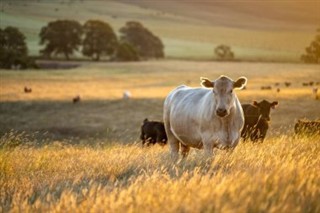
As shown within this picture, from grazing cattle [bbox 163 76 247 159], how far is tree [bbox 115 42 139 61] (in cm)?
7008

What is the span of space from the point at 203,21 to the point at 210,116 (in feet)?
465

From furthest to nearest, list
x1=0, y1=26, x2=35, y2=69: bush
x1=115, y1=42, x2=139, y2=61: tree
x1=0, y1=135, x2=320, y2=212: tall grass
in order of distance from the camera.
Answer: x1=115, y1=42, x2=139, y2=61: tree, x1=0, y1=26, x2=35, y2=69: bush, x1=0, y1=135, x2=320, y2=212: tall grass

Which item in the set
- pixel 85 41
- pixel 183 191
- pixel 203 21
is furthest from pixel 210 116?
pixel 203 21

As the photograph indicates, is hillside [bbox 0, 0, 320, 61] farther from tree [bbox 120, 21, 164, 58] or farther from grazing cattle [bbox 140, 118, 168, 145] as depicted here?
grazing cattle [bbox 140, 118, 168, 145]

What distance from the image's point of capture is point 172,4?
160 m

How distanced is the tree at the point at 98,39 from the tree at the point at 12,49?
18.9m

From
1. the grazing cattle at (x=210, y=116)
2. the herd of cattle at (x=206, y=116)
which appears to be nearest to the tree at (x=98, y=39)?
the herd of cattle at (x=206, y=116)

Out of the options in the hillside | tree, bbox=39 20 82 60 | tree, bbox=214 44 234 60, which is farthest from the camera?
tree, bbox=214 44 234 60

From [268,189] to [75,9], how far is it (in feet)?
387

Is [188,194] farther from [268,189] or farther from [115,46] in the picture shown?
[115,46]

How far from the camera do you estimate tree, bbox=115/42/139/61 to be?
81.4 metres

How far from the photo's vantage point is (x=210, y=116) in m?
10.2

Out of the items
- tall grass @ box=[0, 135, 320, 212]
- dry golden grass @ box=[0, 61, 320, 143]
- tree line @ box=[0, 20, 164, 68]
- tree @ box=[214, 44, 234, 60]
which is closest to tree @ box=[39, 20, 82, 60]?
tree line @ box=[0, 20, 164, 68]

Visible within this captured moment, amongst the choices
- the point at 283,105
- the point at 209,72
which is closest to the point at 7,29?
the point at 209,72
